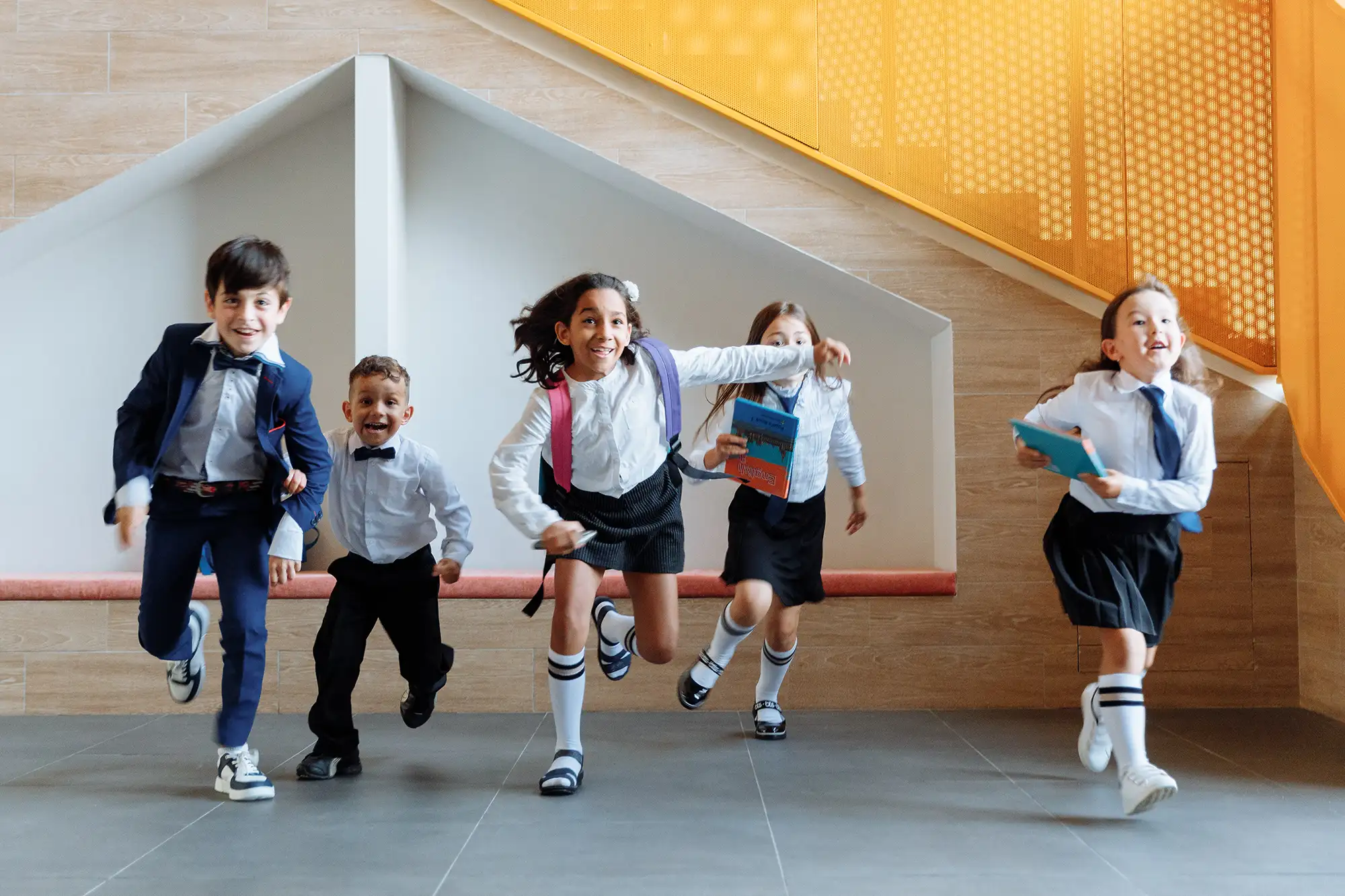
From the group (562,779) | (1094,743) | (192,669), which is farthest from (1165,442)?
(192,669)

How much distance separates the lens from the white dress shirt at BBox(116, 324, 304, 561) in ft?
8.66

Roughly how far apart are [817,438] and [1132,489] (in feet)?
3.60

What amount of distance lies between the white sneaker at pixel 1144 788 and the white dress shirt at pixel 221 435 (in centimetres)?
194

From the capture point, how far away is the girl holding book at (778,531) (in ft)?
10.9

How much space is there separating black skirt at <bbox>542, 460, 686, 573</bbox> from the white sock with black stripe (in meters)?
0.25

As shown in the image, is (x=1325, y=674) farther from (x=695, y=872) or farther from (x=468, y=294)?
(x=468, y=294)

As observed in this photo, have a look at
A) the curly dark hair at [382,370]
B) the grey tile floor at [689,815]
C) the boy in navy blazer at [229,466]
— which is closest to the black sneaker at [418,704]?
the grey tile floor at [689,815]

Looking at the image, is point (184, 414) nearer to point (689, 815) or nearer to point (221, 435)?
point (221, 435)

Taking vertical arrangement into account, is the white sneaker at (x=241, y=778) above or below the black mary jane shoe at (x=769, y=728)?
above

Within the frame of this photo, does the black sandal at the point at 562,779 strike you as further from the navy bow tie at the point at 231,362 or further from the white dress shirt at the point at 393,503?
the navy bow tie at the point at 231,362

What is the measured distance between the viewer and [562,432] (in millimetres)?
2684

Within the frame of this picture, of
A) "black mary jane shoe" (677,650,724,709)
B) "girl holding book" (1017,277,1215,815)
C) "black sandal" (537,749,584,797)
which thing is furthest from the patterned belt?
"girl holding book" (1017,277,1215,815)

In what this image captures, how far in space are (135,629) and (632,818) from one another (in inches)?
85.9

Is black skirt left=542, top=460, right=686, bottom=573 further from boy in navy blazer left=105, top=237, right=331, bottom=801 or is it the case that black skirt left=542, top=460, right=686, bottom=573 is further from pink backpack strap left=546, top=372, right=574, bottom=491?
boy in navy blazer left=105, top=237, right=331, bottom=801
